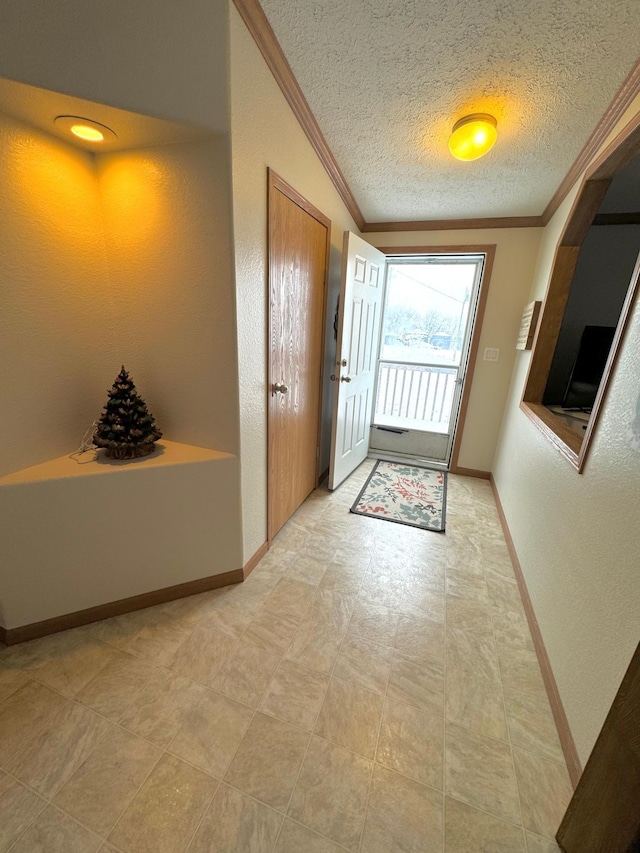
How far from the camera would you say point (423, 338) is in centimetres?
362

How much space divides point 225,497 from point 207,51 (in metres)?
1.67

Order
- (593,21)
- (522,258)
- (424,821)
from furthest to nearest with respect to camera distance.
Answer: (522,258) < (593,21) < (424,821)

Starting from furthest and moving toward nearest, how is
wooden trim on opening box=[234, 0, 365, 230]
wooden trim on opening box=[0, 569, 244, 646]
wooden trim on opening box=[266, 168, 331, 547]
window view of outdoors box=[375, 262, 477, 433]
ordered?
window view of outdoors box=[375, 262, 477, 433], wooden trim on opening box=[266, 168, 331, 547], wooden trim on opening box=[0, 569, 244, 646], wooden trim on opening box=[234, 0, 365, 230]

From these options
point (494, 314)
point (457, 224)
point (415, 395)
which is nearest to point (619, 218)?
point (494, 314)

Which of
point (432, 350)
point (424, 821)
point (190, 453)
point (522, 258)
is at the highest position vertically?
point (522, 258)

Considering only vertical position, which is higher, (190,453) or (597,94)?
(597,94)

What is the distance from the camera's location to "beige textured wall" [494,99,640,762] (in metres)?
0.91

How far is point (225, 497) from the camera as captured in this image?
1536 millimetres

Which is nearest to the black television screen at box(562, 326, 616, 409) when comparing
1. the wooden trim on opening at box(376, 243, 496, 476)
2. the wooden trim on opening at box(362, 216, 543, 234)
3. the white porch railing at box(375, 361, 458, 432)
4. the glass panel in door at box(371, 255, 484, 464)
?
the wooden trim on opening at box(376, 243, 496, 476)

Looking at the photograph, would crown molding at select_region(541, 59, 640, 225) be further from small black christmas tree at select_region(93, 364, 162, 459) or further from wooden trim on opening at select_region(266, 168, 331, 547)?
small black christmas tree at select_region(93, 364, 162, 459)

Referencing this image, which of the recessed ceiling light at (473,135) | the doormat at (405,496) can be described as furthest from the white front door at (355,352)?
the recessed ceiling light at (473,135)

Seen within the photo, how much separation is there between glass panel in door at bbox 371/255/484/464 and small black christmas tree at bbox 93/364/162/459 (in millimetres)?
2409

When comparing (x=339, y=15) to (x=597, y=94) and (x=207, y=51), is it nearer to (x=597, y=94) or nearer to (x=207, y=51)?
(x=207, y=51)

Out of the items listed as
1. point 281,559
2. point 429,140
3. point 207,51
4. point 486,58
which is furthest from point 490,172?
point 281,559
